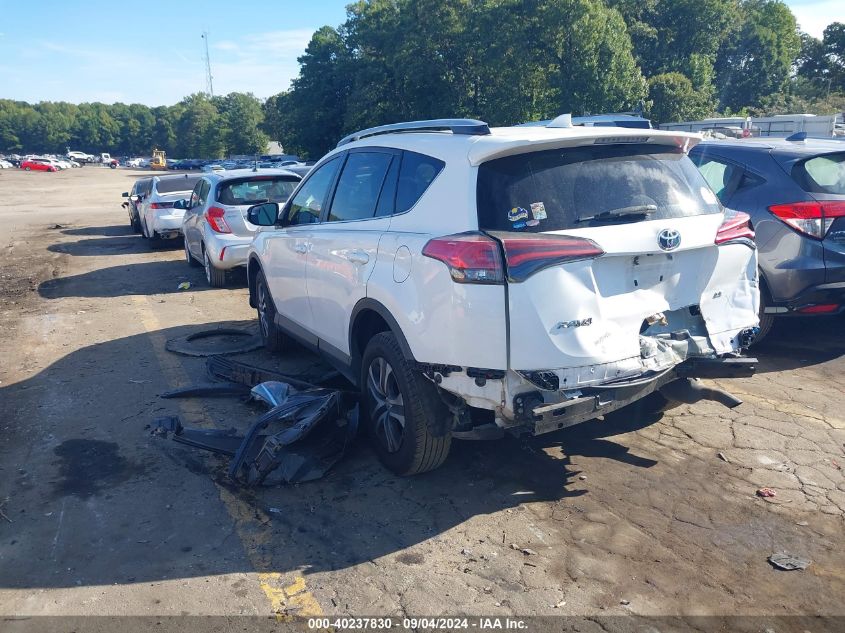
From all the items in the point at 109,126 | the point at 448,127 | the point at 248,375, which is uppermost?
the point at 109,126

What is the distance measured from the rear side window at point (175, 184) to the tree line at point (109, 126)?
93716mm

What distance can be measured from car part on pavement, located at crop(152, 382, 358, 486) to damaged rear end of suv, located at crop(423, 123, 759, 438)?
3.38 ft

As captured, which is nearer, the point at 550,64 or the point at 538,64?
the point at 550,64

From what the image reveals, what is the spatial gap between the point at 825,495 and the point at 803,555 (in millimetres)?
729

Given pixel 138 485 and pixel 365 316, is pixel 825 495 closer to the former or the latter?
pixel 365 316

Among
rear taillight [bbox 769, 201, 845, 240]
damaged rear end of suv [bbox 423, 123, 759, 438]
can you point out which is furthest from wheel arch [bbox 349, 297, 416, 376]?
rear taillight [bbox 769, 201, 845, 240]

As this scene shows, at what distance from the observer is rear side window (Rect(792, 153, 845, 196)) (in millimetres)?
6238

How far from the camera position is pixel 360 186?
16.8 feet

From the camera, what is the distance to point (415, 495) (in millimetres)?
4246

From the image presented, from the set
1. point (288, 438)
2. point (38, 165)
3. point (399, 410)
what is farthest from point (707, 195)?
point (38, 165)

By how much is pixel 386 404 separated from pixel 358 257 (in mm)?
994

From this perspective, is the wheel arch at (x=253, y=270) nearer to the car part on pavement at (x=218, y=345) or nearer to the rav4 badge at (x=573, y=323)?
the car part on pavement at (x=218, y=345)

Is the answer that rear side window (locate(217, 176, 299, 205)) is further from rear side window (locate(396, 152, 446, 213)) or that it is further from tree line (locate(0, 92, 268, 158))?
tree line (locate(0, 92, 268, 158))

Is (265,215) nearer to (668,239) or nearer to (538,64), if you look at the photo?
(668,239)
